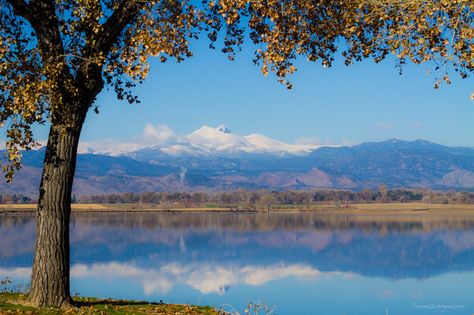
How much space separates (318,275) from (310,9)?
111 ft

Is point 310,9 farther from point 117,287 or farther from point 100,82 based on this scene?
point 117,287

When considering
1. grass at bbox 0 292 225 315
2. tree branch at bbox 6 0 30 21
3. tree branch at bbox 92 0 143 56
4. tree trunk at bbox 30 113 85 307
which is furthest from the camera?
tree branch at bbox 92 0 143 56

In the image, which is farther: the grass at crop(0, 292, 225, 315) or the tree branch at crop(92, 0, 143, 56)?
the tree branch at crop(92, 0, 143, 56)

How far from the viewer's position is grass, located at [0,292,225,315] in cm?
1316

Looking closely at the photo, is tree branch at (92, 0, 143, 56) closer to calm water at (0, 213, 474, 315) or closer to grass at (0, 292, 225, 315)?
grass at (0, 292, 225, 315)

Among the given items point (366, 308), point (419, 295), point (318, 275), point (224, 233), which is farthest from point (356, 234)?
point (366, 308)

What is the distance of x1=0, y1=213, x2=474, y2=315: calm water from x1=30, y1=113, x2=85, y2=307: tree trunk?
5.11m

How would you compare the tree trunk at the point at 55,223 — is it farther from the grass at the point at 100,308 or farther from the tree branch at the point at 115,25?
the tree branch at the point at 115,25

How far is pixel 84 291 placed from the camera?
34875 mm

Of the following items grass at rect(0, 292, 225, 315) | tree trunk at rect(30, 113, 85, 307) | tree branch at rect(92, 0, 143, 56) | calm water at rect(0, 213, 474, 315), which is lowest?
calm water at rect(0, 213, 474, 315)

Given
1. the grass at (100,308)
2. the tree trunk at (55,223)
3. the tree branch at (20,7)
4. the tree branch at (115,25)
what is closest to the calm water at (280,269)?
the grass at (100,308)

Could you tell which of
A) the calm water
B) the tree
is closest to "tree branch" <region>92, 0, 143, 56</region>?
the tree

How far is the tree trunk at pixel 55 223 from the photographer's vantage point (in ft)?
45.4

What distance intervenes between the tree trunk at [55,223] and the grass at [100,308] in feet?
1.42
